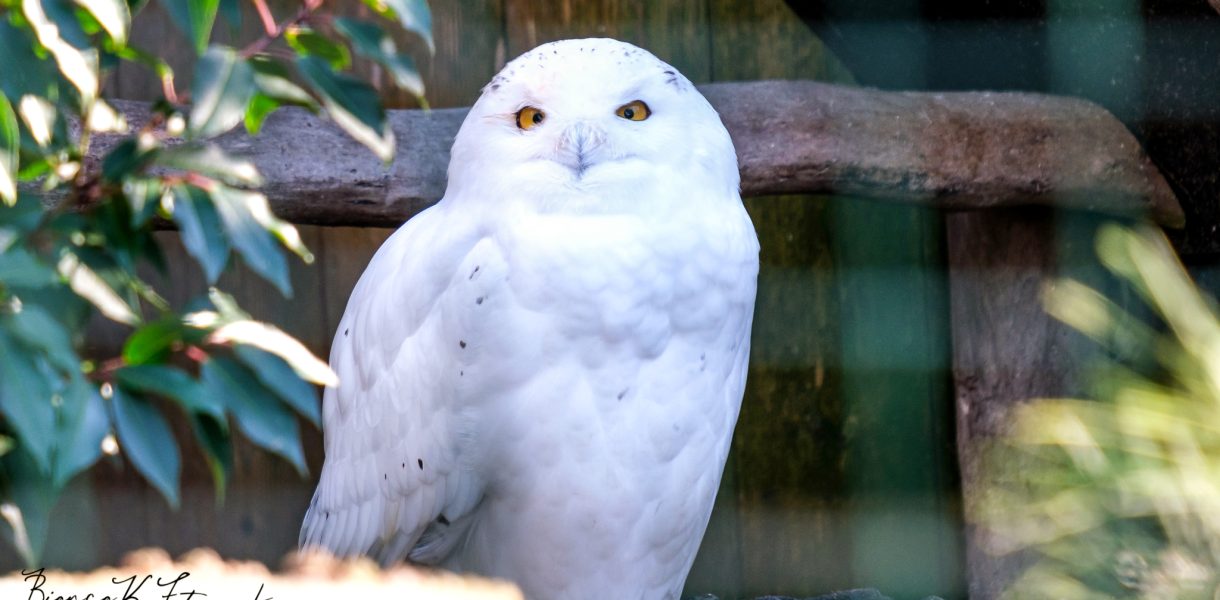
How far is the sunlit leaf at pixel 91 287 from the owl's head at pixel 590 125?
0.75 m

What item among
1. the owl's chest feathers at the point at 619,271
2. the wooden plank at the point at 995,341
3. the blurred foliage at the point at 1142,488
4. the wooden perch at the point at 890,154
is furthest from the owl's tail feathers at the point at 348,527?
the wooden plank at the point at 995,341

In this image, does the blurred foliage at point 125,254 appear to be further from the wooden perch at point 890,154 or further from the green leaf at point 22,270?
the wooden perch at point 890,154

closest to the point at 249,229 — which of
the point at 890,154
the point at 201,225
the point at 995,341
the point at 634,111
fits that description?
the point at 201,225

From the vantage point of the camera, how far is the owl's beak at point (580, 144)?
140 centimetres

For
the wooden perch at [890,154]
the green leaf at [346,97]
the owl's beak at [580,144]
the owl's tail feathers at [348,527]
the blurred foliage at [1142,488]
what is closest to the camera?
the green leaf at [346,97]

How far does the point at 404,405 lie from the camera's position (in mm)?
1496

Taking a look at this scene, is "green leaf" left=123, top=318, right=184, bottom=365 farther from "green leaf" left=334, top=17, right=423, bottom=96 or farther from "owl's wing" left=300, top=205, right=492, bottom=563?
"owl's wing" left=300, top=205, right=492, bottom=563

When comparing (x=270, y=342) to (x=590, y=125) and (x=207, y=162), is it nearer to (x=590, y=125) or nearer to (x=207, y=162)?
(x=207, y=162)

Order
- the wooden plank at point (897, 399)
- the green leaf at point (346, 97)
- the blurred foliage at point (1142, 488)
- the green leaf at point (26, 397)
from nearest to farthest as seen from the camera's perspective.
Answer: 1. the green leaf at point (26, 397)
2. the green leaf at point (346, 97)
3. the blurred foliage at point (1142, 488)
4. the wooden plank at point (897, 399)

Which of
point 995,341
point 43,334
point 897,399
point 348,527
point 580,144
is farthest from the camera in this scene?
point 897,399

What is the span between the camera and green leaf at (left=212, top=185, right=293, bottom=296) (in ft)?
2.32

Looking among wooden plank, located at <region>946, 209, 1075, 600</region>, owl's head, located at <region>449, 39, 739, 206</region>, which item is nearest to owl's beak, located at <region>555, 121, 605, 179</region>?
owl's head, located at <region>449, 39, 739, 206</region>

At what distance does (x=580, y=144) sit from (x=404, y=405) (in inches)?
14.6

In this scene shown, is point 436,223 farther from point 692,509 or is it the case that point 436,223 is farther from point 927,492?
point 927,492
